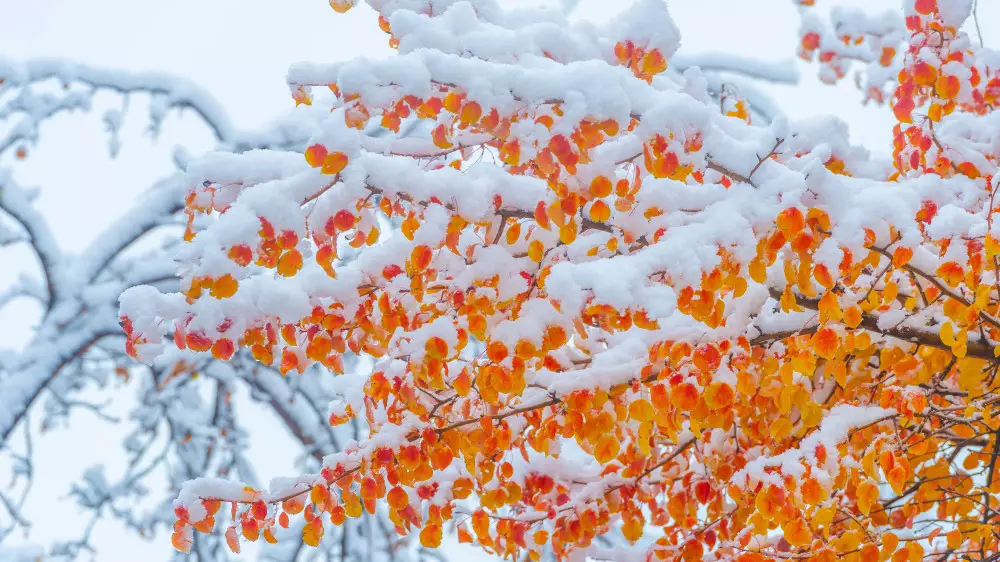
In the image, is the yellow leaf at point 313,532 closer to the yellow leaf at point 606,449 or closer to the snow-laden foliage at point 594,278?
the snow-laden foliage at point 594,278

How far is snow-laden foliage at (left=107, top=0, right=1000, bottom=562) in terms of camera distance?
5.10ft

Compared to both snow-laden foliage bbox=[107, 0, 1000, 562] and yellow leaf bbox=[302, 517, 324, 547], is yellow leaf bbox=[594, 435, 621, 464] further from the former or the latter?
yellow leaf bbox=[302, 517, 324, 547]

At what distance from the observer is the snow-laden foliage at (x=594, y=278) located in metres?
1.55

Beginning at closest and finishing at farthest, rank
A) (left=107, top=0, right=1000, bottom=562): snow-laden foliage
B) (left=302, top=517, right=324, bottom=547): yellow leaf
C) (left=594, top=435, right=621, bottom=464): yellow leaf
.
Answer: (left=107, top=0, right=1000, bottom=562): snow-laden foliage < (left=594, top=435, right=621, bottom=464): yellow leaf < (left=302, top=517, right=324, bottom=547): yellow leaf

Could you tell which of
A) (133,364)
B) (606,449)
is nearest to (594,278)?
(606,449)

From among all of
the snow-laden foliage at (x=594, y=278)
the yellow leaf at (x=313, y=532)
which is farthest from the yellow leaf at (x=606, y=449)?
the yellow leaf at (x=313, y=532)

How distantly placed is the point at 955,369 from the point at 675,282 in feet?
6.00

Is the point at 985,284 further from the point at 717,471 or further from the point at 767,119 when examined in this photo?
the point at 767,119

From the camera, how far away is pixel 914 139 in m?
2.37

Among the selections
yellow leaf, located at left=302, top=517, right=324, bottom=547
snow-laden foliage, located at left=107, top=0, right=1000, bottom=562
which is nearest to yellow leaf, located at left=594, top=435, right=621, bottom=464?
snow-laden foliage, located at left=107, top=0, right=1000, bottom=562

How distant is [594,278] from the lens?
1.51 metres

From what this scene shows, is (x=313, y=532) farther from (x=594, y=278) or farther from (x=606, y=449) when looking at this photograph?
(x=594, y=278)

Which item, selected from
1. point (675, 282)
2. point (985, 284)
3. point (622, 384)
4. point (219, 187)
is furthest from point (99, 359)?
point (985, 284)

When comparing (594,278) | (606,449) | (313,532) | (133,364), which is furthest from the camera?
(133,364)
